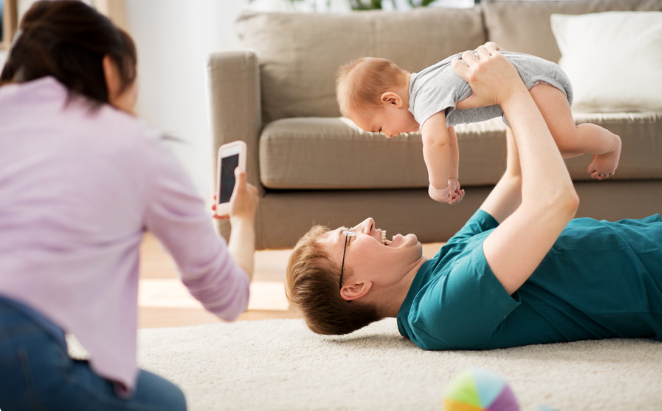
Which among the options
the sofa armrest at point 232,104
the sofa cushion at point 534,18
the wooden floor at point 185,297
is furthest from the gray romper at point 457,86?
the sofa cushion at point 534,18

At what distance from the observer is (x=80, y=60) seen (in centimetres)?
79

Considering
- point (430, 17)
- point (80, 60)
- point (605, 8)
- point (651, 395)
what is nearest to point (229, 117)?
point (430, 17)

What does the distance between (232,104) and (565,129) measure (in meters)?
1.24

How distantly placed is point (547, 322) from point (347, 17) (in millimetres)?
1957

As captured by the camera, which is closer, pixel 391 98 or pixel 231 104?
pixel 391 98

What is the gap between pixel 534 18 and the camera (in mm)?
2932

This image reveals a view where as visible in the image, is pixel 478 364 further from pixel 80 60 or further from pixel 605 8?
pixel 605 8

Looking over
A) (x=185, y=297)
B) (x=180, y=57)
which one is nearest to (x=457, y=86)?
(x=185, y=297)

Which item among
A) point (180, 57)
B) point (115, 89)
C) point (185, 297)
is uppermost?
point (115, 89)

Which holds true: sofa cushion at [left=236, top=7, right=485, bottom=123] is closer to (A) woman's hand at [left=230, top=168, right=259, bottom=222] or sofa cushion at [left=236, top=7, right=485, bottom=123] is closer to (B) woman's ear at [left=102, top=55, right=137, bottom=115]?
(A) woman's hand at [left=230, top=168, right=259, bottom=222]

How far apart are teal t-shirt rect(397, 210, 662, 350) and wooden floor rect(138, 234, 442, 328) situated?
418mm

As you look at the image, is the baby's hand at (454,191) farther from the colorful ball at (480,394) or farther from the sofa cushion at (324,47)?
the sofa cushion at (324,47)

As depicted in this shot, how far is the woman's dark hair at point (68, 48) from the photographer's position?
78cm

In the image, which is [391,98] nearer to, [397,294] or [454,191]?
[454,191]
